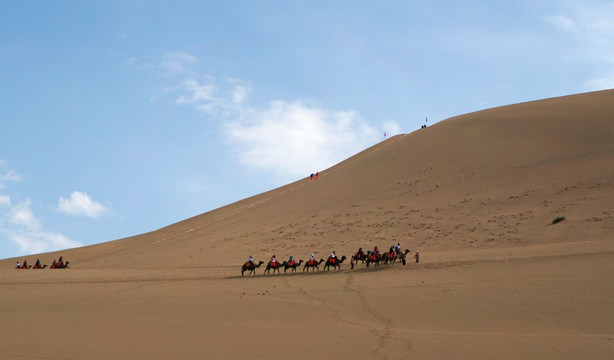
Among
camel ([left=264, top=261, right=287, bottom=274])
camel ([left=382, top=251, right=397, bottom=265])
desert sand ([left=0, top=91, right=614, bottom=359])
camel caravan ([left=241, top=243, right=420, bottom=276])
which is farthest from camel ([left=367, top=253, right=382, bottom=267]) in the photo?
camel ([left=264, top=261, right=287, bottom=274])

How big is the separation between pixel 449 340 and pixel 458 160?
3014 centimetres

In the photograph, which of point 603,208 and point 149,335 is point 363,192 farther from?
point 149,335

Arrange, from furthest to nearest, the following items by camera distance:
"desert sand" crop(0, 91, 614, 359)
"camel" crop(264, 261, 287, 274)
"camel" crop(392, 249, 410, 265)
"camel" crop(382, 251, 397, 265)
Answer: "camel" crop(264, 261, 287, 274), "camel" crop(382, 251, 397, 265), "camel" crop(392, 249, 410, 265), "desert sand" crop(0, 91, 614, 359)

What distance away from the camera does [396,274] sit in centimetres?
2286

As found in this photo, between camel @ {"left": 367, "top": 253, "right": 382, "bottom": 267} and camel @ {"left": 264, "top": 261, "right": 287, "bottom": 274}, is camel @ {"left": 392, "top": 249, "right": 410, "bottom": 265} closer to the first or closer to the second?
camel @ {"left": 367, "top": 253, "right": 382, "bottom": 267}

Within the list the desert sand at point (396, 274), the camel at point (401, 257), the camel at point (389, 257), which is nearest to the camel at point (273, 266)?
the desert sand at point (396, 274)

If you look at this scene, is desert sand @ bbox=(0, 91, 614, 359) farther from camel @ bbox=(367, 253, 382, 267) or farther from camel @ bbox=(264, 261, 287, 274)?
camel @ bbox=(264, 261, 287, 274)

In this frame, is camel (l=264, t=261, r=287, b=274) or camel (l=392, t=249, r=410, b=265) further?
camel (l=264, t=261, r=287, b=274)

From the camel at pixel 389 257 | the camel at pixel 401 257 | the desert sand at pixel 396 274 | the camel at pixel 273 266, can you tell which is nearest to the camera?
the desert sand at pixel 396 274

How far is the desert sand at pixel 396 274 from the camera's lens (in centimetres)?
1479

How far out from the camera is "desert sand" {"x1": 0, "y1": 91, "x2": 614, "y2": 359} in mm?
14789

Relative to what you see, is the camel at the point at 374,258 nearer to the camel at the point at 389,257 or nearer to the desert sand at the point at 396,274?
the camel at the point at 389,257

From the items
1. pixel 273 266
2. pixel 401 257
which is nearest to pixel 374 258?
pixel 401 257

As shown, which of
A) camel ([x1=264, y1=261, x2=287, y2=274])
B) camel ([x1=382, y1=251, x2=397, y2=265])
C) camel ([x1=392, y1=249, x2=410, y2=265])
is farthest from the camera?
camel ([x1=264, y1=261, x2=287, y2=274])
